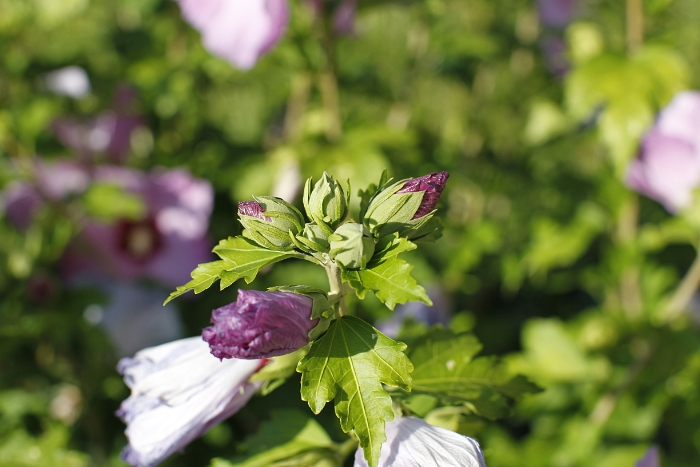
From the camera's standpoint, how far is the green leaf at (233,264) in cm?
56

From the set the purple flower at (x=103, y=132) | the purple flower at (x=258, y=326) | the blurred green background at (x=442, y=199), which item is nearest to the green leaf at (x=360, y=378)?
the purple flower at (x=258, y=326)

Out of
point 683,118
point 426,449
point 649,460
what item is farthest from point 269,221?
point 683,118

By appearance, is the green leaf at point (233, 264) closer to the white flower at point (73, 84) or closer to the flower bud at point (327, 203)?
the flower bud at point (327, 203)

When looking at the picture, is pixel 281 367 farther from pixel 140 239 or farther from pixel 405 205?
pixel 140 239

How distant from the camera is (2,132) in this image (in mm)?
1413

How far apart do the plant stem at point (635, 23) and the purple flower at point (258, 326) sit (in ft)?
3.83

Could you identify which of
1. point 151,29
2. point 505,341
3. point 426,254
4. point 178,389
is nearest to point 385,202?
point 178,389

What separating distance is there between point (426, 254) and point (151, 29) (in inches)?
40.8

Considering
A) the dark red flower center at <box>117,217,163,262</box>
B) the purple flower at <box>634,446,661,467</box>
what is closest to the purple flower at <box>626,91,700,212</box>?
the purple flower at <box>634,446,661,467</box>

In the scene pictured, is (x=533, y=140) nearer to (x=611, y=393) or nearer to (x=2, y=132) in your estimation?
(x=611, y=393)

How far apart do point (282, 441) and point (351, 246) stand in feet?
1.00

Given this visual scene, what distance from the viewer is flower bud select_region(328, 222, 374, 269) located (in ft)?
1.80

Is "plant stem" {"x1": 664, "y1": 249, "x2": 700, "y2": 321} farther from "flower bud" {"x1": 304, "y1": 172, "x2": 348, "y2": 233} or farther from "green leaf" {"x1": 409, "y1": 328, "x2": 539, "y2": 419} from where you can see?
"flower bud" {"x1": 304, "y1": 172, "x2": 348, "y2": 233}

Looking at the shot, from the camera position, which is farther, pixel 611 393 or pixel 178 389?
pixel 611 393
